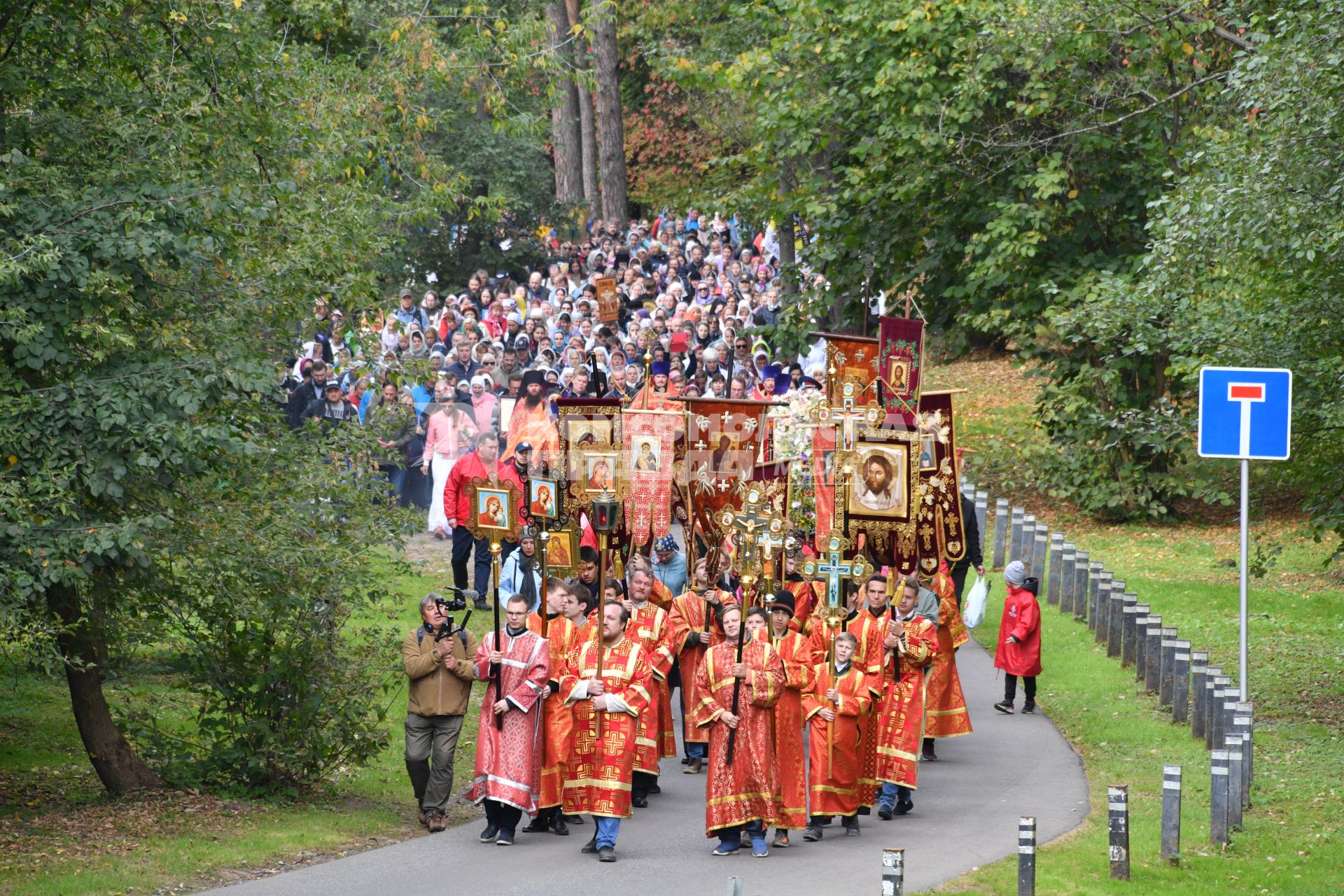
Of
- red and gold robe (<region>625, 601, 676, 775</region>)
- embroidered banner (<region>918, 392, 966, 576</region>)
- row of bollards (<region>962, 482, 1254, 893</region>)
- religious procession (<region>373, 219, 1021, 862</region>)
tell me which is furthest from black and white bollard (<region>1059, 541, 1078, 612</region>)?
Answer: red and gold robe (<region>625, 601, 676, 775</region>)

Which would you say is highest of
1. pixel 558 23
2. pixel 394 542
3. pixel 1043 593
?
pixel 558 23

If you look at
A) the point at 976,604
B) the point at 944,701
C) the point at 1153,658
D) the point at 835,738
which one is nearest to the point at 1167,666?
the point at 1153,658

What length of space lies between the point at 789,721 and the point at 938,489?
17.0 ft

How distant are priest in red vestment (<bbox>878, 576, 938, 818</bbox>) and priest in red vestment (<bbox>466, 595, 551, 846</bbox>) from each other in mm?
2705

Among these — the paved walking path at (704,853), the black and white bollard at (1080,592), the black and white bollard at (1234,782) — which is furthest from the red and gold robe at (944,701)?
the black and white bollard at (1080,592)

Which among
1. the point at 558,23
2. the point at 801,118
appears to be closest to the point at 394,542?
the point at 801,118

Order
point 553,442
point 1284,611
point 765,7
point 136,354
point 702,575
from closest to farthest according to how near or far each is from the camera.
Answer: point 136,354, point 702,575, point 553,442, point 1284,611, point 765,7

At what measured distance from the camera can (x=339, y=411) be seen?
71.5ft

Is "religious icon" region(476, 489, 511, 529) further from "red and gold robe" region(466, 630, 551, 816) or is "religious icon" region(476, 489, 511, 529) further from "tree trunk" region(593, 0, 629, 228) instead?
"tree trunk" region(593, 0, 629, 228)

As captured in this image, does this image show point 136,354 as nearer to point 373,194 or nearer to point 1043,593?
point 373,194

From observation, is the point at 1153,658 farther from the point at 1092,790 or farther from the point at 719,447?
the point at 719,447

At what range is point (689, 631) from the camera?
14578mm

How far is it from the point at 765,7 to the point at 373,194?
12.9 meters

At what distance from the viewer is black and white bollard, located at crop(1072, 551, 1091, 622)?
69.4ft
